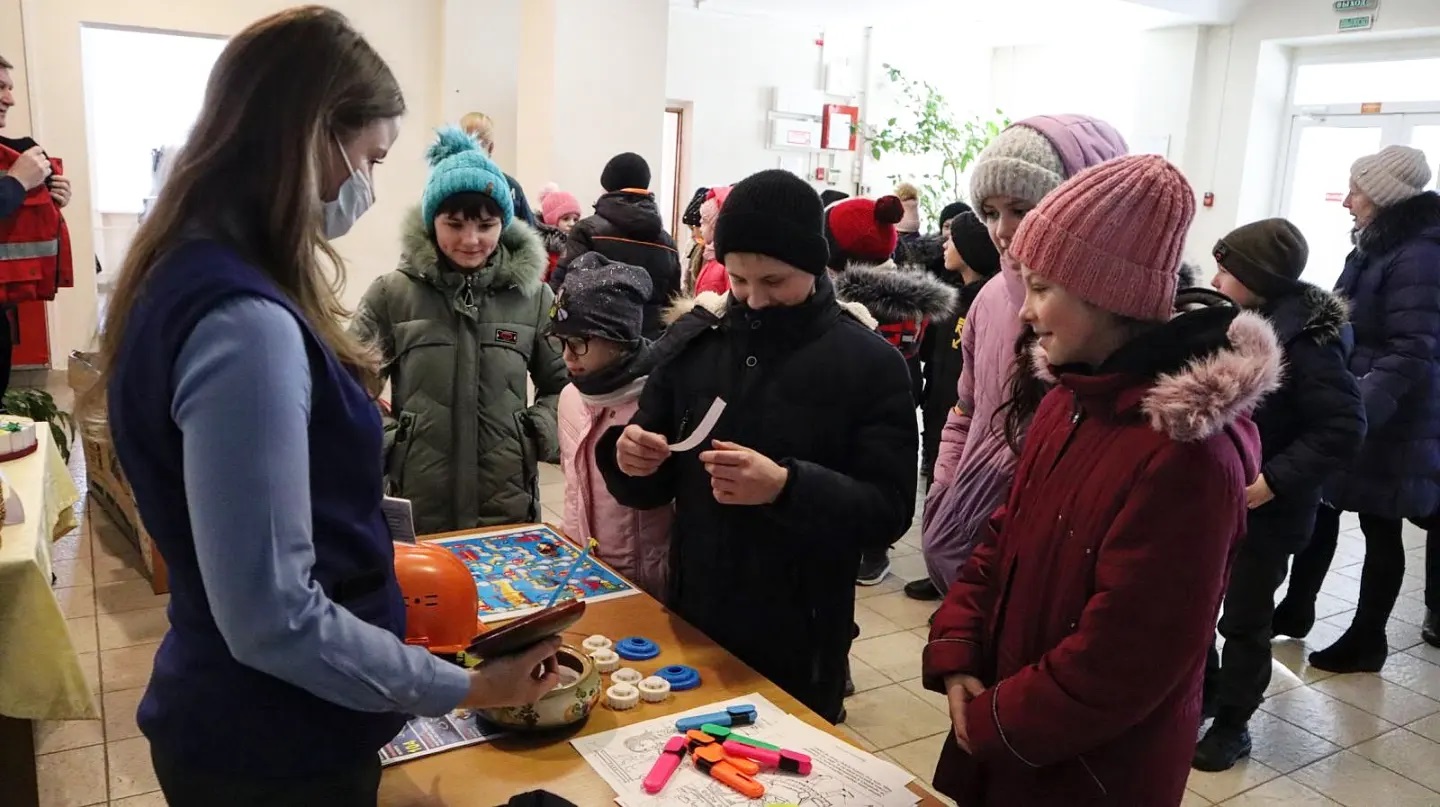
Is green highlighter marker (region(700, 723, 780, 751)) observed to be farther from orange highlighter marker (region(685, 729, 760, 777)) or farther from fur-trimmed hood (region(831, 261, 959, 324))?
fur-trimmed hood (region(831, 261, 959, 324))

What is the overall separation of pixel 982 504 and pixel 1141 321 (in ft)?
2.48

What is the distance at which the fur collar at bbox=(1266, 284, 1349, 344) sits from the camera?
2564 mm

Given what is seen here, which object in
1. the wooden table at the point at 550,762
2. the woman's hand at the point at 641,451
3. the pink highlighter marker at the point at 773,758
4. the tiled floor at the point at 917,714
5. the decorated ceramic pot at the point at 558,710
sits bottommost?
the tiled floor at the point at 917,714

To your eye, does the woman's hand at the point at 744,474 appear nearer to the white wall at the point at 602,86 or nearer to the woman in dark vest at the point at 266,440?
the woman in dark vest at the point at 266,440

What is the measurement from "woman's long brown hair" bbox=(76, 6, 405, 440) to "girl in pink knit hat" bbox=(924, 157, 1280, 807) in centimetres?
85

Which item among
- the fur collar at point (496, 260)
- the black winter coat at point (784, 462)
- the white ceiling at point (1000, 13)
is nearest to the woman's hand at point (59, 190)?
the fur collar at point (496, 260)

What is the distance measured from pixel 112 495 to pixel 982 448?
3668mm

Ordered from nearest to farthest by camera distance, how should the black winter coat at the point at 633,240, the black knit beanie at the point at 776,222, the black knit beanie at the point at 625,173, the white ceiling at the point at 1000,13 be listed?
the black knit beanie at the point at 776,222, the black winter coat at the point at 633,240, the black knit beanie at the point at 625,173, the white ceiling at the point at 1000,13

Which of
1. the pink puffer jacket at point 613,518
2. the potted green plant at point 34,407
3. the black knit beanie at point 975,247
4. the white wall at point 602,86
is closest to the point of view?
the pink puffer jacket at point 613,518

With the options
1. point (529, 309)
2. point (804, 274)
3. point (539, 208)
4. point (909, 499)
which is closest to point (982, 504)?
point (909, 499)

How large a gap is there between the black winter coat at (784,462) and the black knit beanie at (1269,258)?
Answer: 4.70ft

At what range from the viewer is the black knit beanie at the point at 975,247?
395cm

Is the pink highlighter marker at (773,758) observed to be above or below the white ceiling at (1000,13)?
below

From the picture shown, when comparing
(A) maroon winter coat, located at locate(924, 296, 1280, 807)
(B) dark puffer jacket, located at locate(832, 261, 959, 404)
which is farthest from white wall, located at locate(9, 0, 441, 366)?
(A) maroon winter coat, located at locate(924, 296, 1280, 807)
